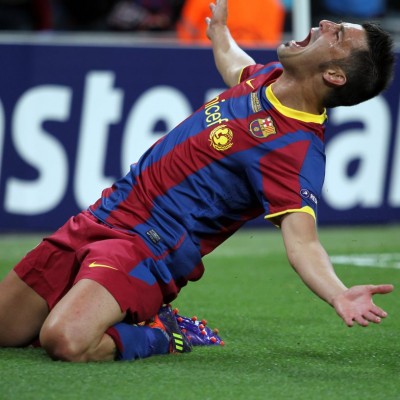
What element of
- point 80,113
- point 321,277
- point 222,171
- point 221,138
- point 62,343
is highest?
point 221,138

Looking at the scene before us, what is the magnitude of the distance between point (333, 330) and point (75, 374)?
6.12ft

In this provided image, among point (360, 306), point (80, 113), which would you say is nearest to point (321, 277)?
point (360, 306)

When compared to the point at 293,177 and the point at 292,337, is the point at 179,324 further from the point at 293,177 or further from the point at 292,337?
the point at 293,177

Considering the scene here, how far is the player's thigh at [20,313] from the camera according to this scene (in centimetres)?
552

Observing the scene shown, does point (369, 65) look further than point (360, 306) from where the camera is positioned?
Yes

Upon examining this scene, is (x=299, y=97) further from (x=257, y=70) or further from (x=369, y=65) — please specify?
(x=257, y=70)

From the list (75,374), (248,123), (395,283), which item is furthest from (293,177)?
(395,283)

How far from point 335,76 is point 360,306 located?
1202 millimetres

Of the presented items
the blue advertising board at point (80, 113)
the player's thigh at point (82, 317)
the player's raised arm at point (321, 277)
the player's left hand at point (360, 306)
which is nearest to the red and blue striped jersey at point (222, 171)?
the player's raised arm at point (321, 277)

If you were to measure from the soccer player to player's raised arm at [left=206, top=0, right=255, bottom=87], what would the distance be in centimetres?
42

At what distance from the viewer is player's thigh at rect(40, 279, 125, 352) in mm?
5012

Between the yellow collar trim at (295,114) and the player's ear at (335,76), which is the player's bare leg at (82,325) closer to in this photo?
the yellow collar trim at (295,114)

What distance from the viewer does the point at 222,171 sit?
538cm

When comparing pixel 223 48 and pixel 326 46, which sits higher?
pixel 326 46
